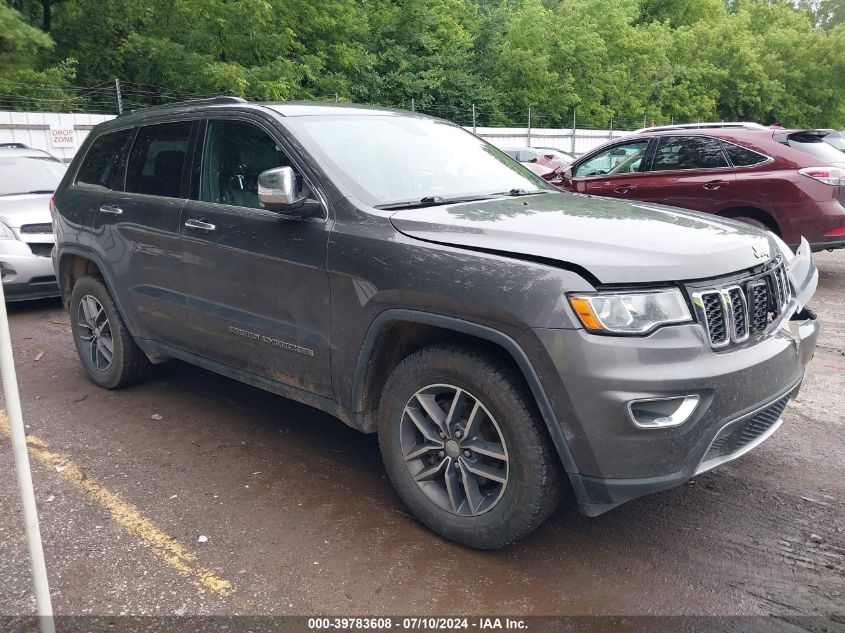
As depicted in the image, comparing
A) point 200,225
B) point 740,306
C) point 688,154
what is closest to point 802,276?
point 740,306

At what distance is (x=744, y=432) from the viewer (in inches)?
114

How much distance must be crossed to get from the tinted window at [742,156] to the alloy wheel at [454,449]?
626cm

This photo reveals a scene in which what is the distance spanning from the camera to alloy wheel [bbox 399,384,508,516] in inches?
117

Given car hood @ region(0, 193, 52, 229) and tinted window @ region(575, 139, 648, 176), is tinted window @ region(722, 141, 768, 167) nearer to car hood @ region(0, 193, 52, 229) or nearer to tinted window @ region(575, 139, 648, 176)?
tinted window @ region(575, 139, 648, 176)

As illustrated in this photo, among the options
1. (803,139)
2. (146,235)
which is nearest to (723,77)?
(803,139)

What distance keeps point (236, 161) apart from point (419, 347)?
1602 millimetres

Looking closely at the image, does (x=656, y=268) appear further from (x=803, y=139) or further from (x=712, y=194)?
(x=803, y=139)

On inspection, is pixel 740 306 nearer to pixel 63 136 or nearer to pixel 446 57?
pixel 63 136

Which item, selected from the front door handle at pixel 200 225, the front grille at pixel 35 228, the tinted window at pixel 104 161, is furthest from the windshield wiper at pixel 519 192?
the front grille at pixel 35 228

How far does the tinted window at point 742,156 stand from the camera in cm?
789

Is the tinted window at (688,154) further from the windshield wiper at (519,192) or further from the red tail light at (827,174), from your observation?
the windshield wiper at (519,192)

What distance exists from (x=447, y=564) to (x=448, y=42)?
1296 inches

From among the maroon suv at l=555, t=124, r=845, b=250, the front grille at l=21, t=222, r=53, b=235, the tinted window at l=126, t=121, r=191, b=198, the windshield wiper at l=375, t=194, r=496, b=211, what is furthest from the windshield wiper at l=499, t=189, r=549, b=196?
the front grille at l=21, t=222, r=53, b=235

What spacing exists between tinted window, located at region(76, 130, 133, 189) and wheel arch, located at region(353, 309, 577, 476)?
101 inches
